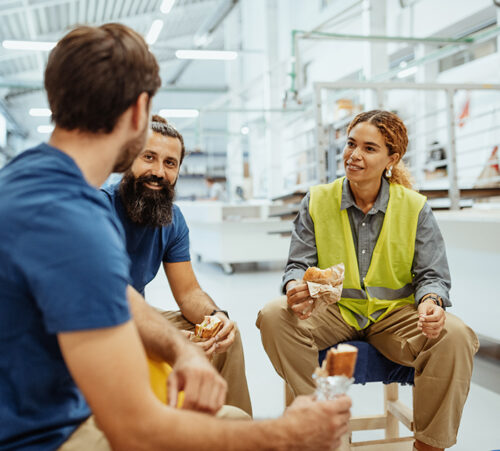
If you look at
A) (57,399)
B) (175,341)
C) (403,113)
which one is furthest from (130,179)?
(403,113)

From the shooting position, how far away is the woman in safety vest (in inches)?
63.5

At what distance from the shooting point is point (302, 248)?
202cm

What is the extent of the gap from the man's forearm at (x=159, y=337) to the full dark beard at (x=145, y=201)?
0.70m

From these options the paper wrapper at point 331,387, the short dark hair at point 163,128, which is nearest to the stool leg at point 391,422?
the paper wrapper at point 331,387

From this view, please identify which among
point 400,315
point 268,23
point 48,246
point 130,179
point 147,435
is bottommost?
point 400,315

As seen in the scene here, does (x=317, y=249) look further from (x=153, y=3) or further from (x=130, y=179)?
(x=153, y=3)

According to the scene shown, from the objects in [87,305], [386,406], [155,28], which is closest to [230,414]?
[87,305]

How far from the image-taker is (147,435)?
0.74 metres

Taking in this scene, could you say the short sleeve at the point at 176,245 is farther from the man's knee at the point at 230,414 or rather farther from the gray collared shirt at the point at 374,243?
the man's knee at the point at 230,414

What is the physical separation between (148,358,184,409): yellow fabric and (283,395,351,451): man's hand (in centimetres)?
23

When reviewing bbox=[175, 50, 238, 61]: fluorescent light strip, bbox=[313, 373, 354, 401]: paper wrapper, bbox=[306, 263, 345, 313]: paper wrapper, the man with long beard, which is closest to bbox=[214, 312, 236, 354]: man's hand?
the man with long beard

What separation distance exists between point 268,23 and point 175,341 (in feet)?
36.7

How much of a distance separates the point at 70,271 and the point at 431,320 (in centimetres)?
129

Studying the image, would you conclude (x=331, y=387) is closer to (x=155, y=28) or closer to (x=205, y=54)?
(x=155, y=28)
